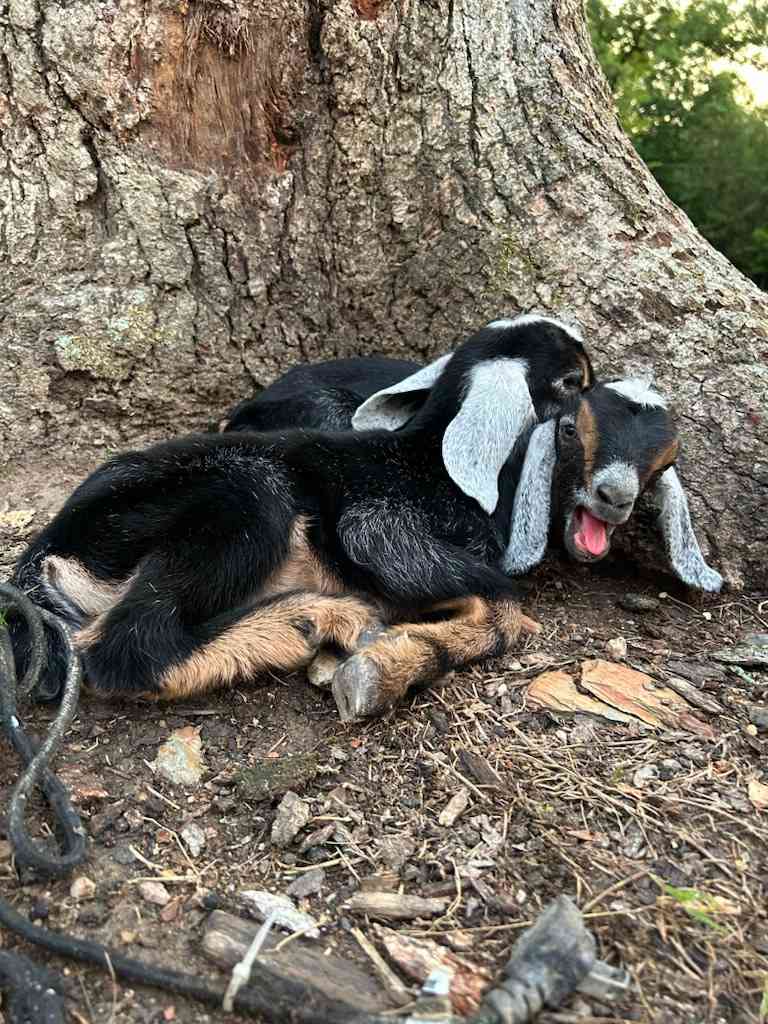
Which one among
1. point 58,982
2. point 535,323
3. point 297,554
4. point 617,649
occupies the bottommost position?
point 58,982

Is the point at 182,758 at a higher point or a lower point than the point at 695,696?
lower

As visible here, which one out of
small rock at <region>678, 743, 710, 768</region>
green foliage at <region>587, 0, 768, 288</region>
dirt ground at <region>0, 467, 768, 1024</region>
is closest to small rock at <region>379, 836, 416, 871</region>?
dirt ground at <region>0, 467, 768, 1024</region>

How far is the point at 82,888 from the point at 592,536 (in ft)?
Answer: 7.91

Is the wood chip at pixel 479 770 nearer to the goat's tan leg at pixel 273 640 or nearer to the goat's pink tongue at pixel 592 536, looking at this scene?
the goat's tan leg at pixel 273 640

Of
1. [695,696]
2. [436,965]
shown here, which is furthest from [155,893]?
[695,696]

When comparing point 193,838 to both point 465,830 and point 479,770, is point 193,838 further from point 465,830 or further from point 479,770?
point 479,770

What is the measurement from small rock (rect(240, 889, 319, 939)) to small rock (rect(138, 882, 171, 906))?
0.65 ft

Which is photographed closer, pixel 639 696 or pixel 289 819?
pixel 289 819

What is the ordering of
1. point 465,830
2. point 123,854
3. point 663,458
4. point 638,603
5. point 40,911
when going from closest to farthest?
1. point 40,911
2. point 123,854
3. point 465,830
4. point 663,458
5. point 638,603

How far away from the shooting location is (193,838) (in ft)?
8.39

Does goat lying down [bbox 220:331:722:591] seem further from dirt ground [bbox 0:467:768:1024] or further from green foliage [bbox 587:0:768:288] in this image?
green foliage [bbox 587:0:768:288]

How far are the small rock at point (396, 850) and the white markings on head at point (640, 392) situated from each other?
2.18 meters

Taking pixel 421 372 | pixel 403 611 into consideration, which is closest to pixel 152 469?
pixel 403 611

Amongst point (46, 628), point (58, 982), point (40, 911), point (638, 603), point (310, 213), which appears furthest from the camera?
point (310, 213)
